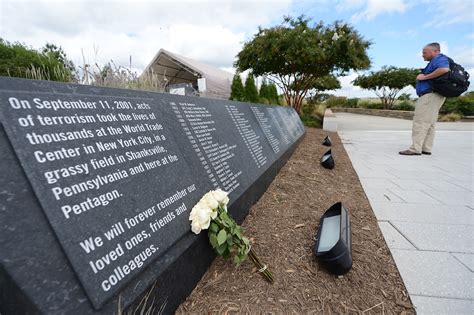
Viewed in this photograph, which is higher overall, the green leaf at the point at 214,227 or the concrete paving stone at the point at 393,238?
the green leaf at the point at 214,227

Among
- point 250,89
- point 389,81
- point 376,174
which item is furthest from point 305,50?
point 389,81

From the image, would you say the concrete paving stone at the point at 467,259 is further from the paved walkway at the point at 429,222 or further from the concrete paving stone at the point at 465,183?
the concrete paving stone at the point at 465,183

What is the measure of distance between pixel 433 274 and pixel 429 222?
926 mm

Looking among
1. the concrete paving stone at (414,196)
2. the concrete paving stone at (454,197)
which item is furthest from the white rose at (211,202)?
the concrete paving stone at (454,197)

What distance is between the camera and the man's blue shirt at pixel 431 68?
4.59 m

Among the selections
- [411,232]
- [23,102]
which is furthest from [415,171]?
[23,102]

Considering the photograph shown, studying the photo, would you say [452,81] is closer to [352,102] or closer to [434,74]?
[434,74]

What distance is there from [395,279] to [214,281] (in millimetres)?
1151

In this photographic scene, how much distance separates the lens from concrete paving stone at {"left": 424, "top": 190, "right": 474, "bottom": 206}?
2754 millimetres

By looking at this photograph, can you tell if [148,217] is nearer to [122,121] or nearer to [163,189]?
[163,189]

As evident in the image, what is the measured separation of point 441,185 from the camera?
3357mm

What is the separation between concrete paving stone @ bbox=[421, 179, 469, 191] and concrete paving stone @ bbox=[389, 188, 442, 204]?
361 mm

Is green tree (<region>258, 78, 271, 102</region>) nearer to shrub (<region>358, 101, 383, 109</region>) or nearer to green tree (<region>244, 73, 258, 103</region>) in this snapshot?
green tree (<region>244, 73, 258, 103</region>)

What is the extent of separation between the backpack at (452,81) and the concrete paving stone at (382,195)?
309 cm
